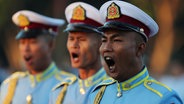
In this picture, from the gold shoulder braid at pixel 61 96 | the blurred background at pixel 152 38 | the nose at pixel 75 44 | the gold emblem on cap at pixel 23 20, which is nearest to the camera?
the nose at pixel 75 44

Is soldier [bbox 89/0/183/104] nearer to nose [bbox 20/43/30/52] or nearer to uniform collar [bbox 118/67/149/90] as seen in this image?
uniform collar [bbox 118/67/149/90]

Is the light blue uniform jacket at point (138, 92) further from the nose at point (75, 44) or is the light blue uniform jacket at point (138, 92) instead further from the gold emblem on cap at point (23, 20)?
the gold emblem on cap at point (23, 20)

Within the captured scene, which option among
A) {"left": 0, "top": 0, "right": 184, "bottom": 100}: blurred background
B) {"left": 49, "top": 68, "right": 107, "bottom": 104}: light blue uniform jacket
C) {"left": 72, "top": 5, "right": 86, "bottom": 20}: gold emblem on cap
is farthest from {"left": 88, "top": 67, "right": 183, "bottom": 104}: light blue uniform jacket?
{"left": 0, "top": 0, "right": 184, "bottom": 100}: blurred background

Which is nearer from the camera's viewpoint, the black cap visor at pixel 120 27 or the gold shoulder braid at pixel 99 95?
the black cap visor at pixel 120 27

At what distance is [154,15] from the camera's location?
59.9 ft

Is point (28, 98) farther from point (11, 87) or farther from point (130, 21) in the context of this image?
point (130, 21)

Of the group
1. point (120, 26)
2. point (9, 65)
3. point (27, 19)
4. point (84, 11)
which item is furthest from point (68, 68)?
point (120, 26)

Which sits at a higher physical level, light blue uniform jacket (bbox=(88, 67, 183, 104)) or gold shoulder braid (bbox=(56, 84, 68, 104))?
light blue uniform jacket (bbox=(88, 67, 183, 104))

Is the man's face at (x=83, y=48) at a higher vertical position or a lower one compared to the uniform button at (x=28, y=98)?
higher

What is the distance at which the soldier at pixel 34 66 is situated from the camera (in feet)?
34.5

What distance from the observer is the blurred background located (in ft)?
59.6

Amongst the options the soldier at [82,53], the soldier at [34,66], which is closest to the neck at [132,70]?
the soldier at [82,53]

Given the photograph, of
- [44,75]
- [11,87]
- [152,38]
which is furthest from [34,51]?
[152,38]

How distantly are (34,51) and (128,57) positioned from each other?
322 cm
